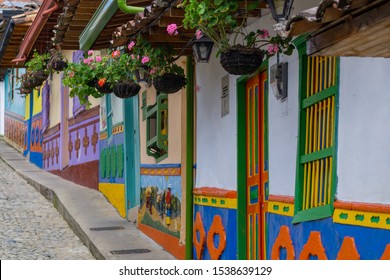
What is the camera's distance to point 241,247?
8461mm

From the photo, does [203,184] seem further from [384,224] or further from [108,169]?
[108,169]

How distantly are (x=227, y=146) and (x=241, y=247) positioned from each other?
100cm

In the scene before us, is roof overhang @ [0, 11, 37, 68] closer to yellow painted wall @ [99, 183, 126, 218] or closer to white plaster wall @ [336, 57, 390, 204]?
yellow painted wall @ [99, 183, 126, 218]

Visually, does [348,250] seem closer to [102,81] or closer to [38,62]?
[102,81]

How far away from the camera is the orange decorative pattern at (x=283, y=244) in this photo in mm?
6996

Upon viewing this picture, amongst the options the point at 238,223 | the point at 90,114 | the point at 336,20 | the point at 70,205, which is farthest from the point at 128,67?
the point at 90,114

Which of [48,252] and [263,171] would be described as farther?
[48,252]

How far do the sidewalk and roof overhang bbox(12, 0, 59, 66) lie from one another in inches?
104

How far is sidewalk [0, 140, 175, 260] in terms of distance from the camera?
425 inches

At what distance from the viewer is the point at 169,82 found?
9430 millimetres

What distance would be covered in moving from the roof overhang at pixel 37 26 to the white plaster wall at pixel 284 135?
341 inches

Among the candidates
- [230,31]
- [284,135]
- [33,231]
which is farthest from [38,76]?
[284,135]

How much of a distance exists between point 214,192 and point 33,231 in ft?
15.1

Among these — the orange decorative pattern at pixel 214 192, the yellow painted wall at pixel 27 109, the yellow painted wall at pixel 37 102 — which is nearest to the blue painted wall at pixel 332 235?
the orange decorative pattern at pixel 214 192
